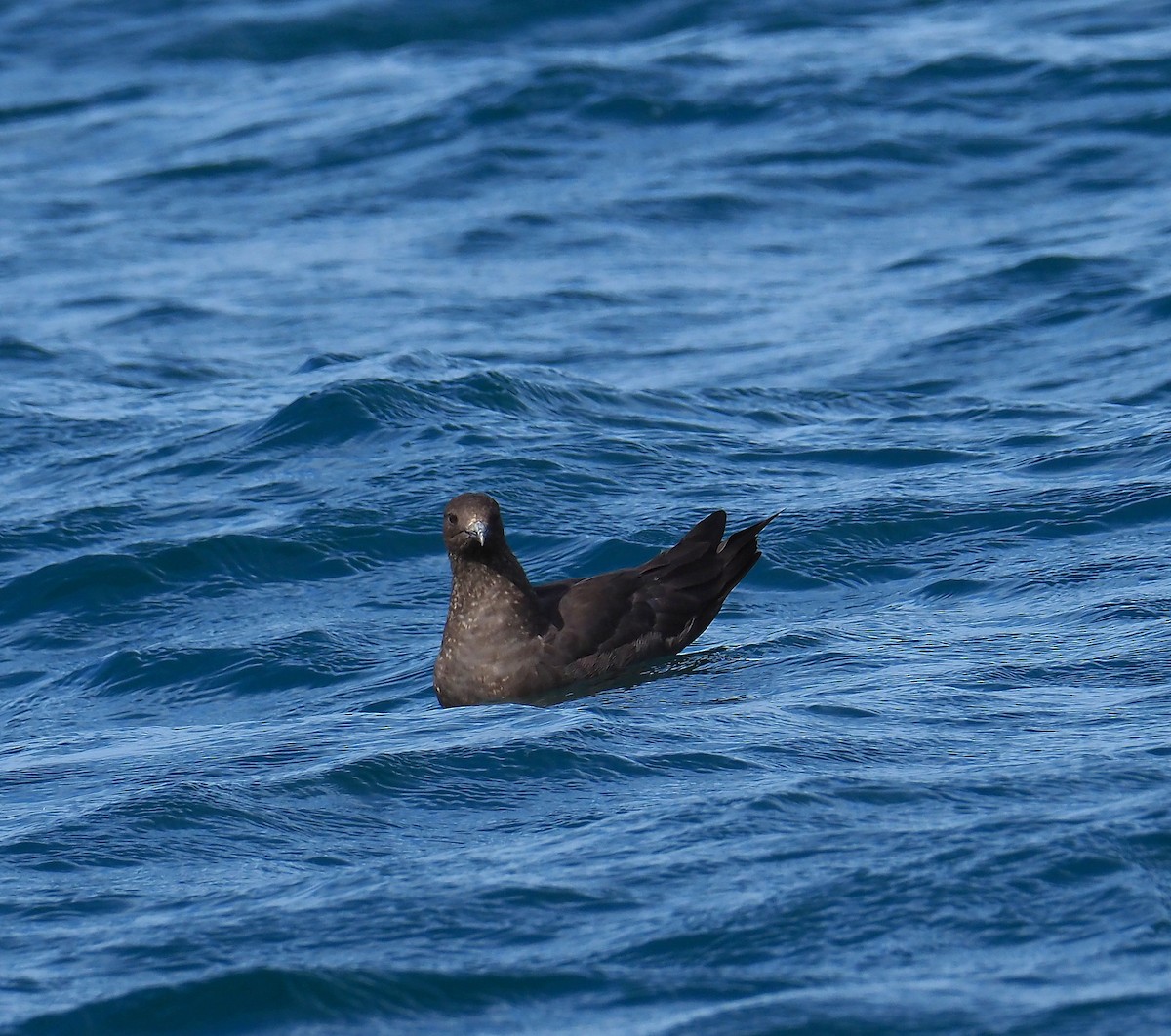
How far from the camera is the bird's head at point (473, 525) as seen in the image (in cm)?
834

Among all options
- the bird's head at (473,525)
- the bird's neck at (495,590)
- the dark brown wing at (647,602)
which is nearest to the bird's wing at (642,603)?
the dark brown wing at (647,602)

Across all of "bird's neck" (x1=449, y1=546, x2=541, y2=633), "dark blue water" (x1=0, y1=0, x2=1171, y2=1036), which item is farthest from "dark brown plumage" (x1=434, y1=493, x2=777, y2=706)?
"dark blue water" (x1=0, y1=0, x2=1171, y2=1036)

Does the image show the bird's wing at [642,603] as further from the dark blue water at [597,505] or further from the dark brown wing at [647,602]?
the dark blue water at [597,505]

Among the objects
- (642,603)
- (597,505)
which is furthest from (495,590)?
(597,505)

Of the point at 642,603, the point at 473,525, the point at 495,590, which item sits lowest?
the point at 642,603

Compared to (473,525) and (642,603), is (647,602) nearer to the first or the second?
(642,603)

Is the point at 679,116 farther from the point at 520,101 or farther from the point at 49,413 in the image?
the point at 49,413

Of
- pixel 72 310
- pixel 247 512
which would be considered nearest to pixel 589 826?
pixel 247 512

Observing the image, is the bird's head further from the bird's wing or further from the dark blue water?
the dark blue water

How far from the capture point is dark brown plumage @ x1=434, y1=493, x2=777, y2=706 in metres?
8.17

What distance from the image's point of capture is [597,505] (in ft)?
36.0

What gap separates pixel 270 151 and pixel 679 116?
4.42 m

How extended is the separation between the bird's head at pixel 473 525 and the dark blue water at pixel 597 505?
0.76 meters

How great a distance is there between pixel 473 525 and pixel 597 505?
8.80 feet
